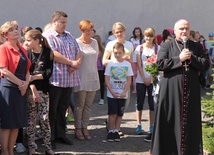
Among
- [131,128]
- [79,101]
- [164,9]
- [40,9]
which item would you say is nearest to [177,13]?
[164,9]

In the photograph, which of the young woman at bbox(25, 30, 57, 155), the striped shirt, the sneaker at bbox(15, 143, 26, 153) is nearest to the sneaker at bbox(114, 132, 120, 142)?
the striped shirt

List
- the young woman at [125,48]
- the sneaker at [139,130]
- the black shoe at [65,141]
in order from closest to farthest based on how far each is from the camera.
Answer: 1. the black shoe at [65,141]
2. the young woman at [125,48]
3. the sneaker at [139,130]

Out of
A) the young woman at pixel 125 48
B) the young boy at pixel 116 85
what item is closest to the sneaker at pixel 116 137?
the young boy at pixel 116 85

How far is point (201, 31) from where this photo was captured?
18.2 metres

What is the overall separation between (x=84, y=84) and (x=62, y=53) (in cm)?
75

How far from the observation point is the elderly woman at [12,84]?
5621 mm

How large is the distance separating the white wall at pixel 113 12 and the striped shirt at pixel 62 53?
20.7 ft

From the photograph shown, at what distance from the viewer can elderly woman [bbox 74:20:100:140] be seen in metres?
7.22

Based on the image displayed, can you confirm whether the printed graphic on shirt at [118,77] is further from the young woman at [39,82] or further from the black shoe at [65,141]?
the young woman at [39,82]

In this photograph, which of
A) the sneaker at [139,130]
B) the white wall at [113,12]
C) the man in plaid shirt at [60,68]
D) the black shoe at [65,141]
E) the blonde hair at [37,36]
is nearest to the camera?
the blonde hair at [37,36]

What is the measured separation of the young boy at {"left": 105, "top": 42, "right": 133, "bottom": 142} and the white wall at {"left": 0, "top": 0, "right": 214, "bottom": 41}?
633 centimetres

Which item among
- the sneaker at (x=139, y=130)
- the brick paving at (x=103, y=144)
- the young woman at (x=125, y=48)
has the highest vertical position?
the young woman at (x=125, y=48)

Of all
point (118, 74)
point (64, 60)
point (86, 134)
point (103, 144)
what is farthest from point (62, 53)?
point (103, 144)

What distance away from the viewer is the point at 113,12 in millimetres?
15172
